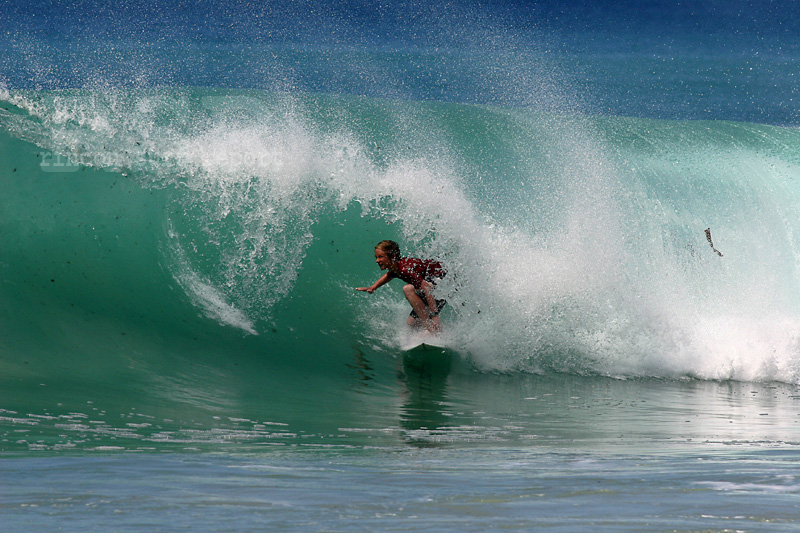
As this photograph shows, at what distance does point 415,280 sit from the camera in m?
7.09

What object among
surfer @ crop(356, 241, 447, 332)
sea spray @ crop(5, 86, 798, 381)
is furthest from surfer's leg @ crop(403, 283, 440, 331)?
sea spray @ crop(5, 86, 798, 381)

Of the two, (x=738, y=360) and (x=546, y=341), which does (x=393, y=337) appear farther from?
(x=738, y=360)

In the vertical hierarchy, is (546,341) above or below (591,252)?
below

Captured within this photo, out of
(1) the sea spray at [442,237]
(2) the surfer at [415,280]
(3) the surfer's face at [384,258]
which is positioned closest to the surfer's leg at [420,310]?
(2) the surfer at [415,280]

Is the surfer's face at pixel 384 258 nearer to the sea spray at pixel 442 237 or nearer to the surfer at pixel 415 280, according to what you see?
the surfer at pixel 415 280

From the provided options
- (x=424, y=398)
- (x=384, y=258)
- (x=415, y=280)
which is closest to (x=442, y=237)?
(x=415, y=280)

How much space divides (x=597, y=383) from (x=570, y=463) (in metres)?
3.79

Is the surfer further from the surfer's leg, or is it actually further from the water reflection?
the water reflection

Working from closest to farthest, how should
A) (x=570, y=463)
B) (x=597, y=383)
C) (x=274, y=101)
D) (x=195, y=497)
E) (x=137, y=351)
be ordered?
(x=195, y=497) < (x=570, y=463) < (x=137, y=351) < (x=597, y=383) < (x=274, y=101)

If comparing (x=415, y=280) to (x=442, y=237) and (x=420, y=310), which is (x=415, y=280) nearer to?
(x=420, y=310)

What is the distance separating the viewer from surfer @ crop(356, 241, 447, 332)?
6.96m

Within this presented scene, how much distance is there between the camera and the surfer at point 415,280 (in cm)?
696

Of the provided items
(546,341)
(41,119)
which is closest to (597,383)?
(546,341)

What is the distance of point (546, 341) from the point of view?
7.50 meters
